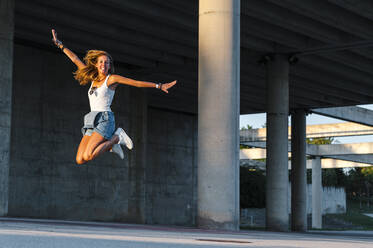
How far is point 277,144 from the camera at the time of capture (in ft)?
100

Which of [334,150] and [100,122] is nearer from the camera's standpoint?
[100,122]

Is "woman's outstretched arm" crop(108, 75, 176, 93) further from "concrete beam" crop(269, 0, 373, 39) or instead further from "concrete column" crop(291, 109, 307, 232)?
"concrete column" crop(291, 109, 307, 232)

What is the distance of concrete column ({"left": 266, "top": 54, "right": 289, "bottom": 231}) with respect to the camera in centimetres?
3042

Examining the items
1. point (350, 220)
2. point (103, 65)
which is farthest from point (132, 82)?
point (350, 220)

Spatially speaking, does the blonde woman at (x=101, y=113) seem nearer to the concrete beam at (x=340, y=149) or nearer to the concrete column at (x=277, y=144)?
the concrete column at (x=277, y=144)

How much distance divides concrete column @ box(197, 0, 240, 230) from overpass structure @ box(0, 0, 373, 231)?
3 cm

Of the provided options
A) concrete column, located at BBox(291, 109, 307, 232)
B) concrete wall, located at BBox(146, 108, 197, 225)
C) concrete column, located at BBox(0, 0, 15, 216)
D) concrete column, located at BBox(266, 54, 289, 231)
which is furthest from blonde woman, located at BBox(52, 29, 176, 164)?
concrete wall, located at BBox(146, 108, 197, 225)

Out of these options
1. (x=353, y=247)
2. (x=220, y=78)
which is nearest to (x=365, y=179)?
(x=220, y=78)

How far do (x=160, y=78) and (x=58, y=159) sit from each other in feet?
29.5

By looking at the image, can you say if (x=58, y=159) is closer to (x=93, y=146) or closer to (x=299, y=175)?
(x=299, y=175)

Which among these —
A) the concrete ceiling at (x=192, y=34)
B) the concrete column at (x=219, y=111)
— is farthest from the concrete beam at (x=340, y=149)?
the concrete column at (x=219, y=111)

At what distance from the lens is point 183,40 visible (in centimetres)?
2880

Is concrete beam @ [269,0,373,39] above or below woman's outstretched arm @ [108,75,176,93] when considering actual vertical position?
above

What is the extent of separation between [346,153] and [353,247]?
46.0m
